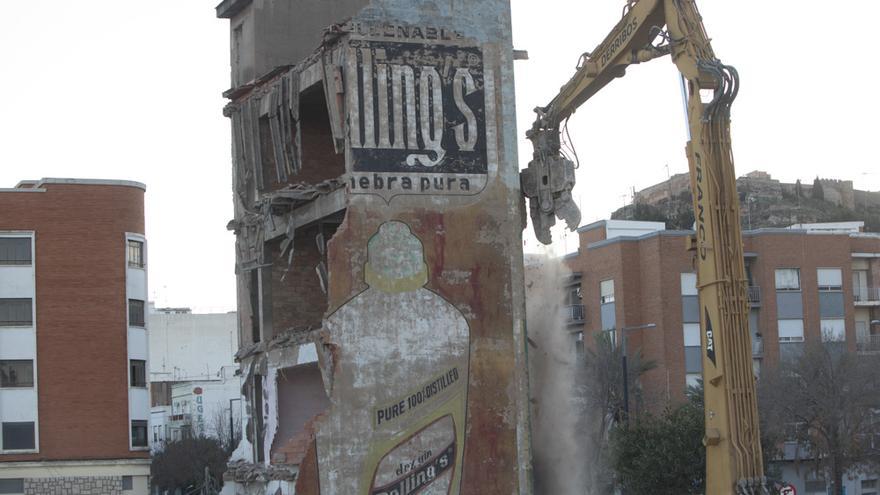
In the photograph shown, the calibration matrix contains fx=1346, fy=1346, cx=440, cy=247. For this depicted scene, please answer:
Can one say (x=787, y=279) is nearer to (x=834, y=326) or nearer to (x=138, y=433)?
(x=834, y=326)

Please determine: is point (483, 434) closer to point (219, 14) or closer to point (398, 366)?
point (398, 366)

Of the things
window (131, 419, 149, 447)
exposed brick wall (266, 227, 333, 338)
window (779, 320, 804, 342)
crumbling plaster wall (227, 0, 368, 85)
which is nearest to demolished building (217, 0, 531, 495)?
exposed brick wall (266, 227, 333, 338)

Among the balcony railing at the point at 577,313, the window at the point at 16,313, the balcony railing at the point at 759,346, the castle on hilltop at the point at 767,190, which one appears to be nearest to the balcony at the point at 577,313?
the balcony railing at the point at 577,313

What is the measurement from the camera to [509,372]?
31.5m

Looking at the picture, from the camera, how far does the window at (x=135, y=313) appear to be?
5750cm

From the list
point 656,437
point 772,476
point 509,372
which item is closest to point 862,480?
point 772,476

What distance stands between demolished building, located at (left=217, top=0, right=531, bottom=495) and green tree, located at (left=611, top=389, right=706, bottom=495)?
15.8 meters

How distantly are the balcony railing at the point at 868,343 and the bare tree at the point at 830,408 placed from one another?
1334 cm

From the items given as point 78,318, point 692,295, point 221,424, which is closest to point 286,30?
point 78,318

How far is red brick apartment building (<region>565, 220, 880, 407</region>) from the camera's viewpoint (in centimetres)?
7444

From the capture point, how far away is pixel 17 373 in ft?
181

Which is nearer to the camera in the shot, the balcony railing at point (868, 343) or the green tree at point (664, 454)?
the green tree at point (664, 454)

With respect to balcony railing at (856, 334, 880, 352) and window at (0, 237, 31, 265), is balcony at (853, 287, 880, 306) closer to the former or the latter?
balcony railing at (856, 334, 880, 352)

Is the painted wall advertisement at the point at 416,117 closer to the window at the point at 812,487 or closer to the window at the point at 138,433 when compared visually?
the window at the point at 138,433
